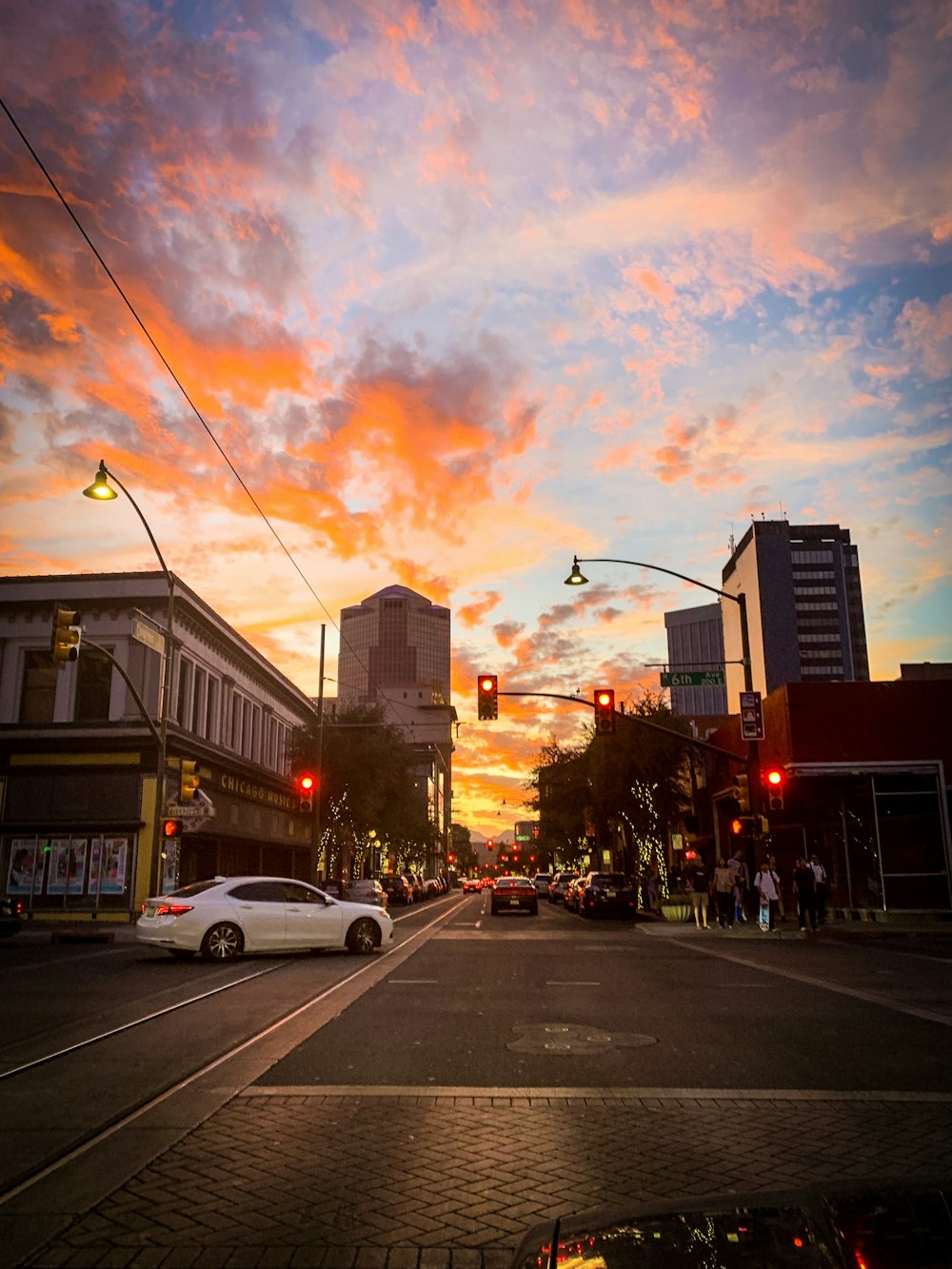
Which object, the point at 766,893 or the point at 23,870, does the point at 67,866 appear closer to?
the point at 23,870

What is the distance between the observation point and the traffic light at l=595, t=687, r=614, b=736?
81.4ft

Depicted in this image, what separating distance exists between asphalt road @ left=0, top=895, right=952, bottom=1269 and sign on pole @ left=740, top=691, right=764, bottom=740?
10254 millimetres

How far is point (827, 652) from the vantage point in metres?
151

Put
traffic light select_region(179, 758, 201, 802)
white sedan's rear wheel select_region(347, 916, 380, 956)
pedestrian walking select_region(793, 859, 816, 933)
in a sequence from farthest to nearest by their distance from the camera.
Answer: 1. traffic light select_region(179, 758, 201, 802)
2. pedestrian walking select_region(793, 859, 816, 933)
3. white sedan's rear wheel select_region(347, 916, 380, 956)

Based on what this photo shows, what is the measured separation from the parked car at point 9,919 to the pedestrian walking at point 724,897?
17505 millimetres

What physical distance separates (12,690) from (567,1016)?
99.5ft

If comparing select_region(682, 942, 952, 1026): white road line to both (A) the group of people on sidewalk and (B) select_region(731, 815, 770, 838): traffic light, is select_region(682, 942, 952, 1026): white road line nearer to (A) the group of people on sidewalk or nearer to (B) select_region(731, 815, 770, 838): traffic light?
(B) select_region(731, 815, 770, 838): traffic light

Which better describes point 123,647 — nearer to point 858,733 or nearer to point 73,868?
point 73,868

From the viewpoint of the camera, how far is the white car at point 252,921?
1680cm

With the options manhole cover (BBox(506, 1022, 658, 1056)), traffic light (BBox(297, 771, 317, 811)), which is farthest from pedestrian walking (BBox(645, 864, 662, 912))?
manhole cover (BBox(506, 1022, 658, 1056))

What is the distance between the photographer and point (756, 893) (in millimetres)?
29406

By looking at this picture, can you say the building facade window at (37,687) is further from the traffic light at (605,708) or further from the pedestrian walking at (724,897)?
the pedestrian walking at (724,897)

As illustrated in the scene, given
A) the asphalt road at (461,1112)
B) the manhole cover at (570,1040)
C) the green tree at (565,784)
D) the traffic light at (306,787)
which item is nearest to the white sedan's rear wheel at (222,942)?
the asphalt road at (461,1112)

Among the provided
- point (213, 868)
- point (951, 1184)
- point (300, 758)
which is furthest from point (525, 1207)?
point (300, 758)
